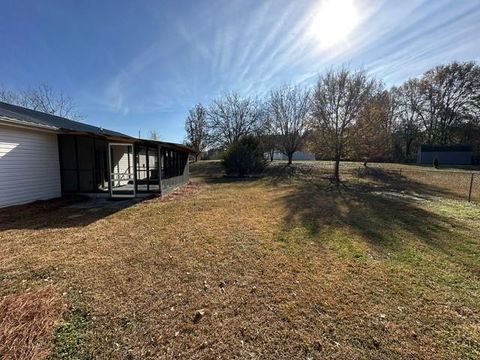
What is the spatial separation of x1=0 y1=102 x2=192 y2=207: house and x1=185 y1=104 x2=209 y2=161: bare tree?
2505 cm

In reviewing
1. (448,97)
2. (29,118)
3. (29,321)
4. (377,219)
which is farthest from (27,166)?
(448,97)

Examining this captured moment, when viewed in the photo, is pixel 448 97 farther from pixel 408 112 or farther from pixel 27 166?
pixel 27 166

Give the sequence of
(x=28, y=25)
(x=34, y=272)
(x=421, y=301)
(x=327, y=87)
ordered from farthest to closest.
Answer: (x=327, y=87) < (x=28, y=25) < (x=34, y=272) < (x=421, y=301)

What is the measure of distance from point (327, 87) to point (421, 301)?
1717 centimetres

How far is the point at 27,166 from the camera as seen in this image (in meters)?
8.09

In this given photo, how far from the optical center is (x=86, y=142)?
9.77 meters

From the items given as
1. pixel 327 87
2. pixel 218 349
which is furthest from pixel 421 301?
pixel 327 87

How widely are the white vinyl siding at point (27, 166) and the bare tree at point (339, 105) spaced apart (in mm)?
16027

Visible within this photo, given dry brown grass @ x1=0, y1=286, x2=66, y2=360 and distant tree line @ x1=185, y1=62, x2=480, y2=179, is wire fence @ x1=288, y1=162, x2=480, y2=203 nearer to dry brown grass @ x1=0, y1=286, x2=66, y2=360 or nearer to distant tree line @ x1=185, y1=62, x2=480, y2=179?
distant tree line @ x1=185, y1=62, x2=480, y2=179

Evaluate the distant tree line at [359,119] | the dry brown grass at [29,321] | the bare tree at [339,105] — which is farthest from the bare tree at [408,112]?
the dry brown grass at [29,321]

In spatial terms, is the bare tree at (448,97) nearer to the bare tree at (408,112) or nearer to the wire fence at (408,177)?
the bare tree at (408,112)

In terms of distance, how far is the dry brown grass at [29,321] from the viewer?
83.7 inches

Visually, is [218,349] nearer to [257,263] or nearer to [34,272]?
[257,263]

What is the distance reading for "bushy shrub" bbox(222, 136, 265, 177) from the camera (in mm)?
→ 20812
